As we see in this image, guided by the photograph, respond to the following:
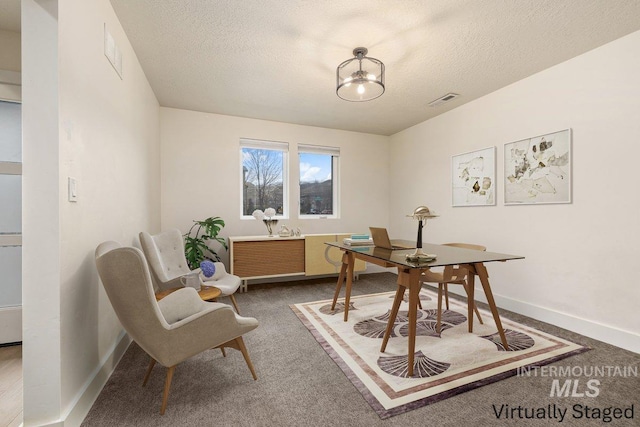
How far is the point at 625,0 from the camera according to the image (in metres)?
1.96

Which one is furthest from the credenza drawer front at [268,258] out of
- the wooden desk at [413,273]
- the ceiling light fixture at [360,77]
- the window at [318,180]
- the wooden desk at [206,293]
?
the ceiling light fixture at [360,77]

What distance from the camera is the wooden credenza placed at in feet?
13.1

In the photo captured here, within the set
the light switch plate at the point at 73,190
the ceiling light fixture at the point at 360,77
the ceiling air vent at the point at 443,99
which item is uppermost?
the ceiling air vent at the point at 443,99

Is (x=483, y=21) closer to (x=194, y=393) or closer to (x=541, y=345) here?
(x=541, y=345)

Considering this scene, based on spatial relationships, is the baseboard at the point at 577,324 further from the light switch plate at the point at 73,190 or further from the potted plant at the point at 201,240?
the light switch plate at the point at 73,190

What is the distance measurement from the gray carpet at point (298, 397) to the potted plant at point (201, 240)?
1.50 m

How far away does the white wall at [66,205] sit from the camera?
1.34 m

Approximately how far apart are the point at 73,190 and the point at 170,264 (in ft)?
5.34

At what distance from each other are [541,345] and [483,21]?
268cm

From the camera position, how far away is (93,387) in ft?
5.61

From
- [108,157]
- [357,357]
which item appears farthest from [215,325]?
[108,157]

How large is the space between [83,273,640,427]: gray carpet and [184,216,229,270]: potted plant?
150 centimetres

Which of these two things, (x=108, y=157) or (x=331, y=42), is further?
(x=331, y=42)

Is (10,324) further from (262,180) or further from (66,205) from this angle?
(262,180)
